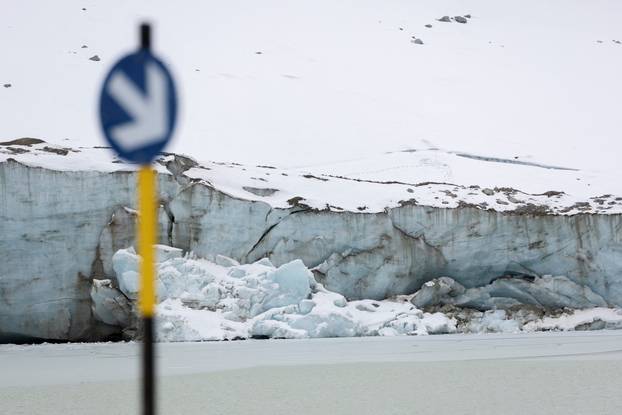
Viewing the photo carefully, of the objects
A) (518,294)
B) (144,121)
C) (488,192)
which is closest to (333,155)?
(488,192)

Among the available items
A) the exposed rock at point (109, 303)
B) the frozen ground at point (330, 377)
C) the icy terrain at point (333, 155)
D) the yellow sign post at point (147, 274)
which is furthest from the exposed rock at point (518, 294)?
the yellow sign post at point (147, 274)

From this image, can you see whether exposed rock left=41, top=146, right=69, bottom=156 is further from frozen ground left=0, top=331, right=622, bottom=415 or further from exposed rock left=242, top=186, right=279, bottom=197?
frozen ground left=0, top=331, right=622, bottom=415

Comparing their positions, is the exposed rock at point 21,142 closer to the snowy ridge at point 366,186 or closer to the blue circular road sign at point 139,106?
the snowy ridge at point 366,186

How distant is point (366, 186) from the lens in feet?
65.9

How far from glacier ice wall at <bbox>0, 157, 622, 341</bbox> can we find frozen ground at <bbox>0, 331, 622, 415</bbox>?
1297 millimetres

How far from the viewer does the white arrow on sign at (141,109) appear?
2.49 metres

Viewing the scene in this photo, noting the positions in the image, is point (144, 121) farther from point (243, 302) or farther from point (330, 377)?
point (243, 302)

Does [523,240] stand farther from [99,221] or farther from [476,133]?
[476,133]

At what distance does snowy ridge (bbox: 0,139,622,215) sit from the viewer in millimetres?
17438

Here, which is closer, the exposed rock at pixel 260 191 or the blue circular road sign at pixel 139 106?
the blue circular road sign at pixel 139 106

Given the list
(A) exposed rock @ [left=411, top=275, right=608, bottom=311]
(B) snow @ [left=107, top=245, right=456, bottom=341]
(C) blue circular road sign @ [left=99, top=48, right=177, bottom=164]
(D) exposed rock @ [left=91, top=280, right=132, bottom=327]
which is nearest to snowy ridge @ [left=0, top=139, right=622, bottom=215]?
(A) exposed rock @ [left=411, top=275, right=608, bottom=311]

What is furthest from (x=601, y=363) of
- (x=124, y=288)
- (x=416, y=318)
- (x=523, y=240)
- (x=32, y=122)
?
(x=32, y=122)

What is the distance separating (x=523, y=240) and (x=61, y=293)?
10.3 meters

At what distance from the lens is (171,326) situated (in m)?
15.3
